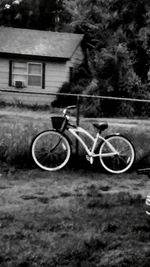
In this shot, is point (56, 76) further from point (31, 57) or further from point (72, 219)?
point (72, 219)

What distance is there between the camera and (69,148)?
826 cm

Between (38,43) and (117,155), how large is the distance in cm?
2077

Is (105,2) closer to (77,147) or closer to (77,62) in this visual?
(77,147)

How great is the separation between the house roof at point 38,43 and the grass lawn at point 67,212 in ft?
59.1

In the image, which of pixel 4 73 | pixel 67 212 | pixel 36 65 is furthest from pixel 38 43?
pixel 67 212

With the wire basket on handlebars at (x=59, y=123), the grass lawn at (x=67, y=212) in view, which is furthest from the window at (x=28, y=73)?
the wire basket on handlebars at (x=59, y=123)

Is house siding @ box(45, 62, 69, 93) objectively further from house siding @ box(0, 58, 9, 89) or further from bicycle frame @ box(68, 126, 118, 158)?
bicycle frame @ box(68, 126, 118, 158)

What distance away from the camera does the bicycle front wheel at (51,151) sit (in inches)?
325

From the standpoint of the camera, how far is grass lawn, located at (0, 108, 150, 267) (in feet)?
14.3

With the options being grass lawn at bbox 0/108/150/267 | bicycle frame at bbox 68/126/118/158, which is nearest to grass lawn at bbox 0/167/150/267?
grass lawn at bbox 0/108/150/267

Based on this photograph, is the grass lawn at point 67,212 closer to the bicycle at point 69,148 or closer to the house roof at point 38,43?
the bicycle at point 69,148

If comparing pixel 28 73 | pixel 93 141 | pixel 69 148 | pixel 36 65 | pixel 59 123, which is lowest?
pixel 69 148

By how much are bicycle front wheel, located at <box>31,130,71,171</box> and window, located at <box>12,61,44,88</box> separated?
746 inches

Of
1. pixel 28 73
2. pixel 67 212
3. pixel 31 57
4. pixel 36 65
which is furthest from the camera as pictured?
pixel 36 65
